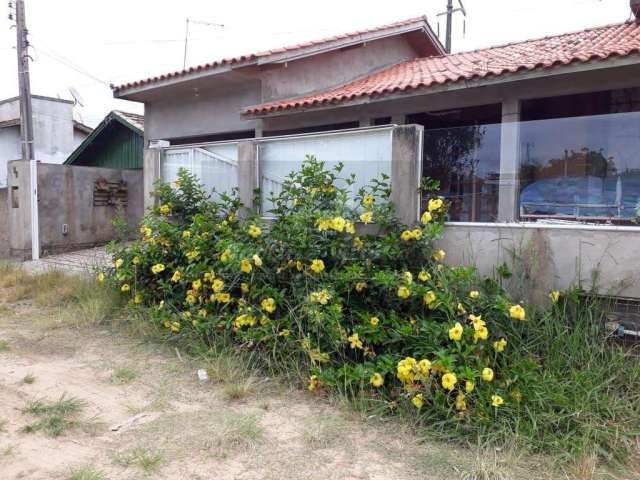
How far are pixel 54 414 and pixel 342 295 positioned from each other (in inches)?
89.0

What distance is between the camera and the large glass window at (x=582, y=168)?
4387 millimetres

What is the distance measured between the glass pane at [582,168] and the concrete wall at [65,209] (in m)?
9.35

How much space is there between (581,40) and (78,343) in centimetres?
776

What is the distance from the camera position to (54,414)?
359cm

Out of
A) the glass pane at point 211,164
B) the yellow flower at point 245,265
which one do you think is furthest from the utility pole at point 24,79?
the yellow flower at point 245,265

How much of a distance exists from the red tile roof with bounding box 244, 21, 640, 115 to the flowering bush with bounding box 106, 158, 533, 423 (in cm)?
238

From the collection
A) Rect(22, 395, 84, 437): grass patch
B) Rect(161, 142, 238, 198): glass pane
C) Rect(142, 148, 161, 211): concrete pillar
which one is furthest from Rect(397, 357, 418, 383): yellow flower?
Rect(142, 148, 161, 211): concrete pillar

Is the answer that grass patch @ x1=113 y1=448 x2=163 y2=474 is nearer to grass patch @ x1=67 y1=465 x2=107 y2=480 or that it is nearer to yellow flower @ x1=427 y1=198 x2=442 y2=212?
grass patch @ x1=67 y1=465 x2=107 y2=480

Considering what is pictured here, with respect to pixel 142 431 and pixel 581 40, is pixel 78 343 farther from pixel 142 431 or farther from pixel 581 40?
pixel 581 40

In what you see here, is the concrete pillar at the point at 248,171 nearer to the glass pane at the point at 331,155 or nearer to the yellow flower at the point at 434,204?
the glass pane at the point at 331,155

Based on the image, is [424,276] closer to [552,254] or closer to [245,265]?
[552,254]

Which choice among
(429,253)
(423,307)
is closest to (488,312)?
(423,307)

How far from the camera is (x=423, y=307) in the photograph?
4.12 meters

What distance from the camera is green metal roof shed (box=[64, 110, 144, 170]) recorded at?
41.8 ft
